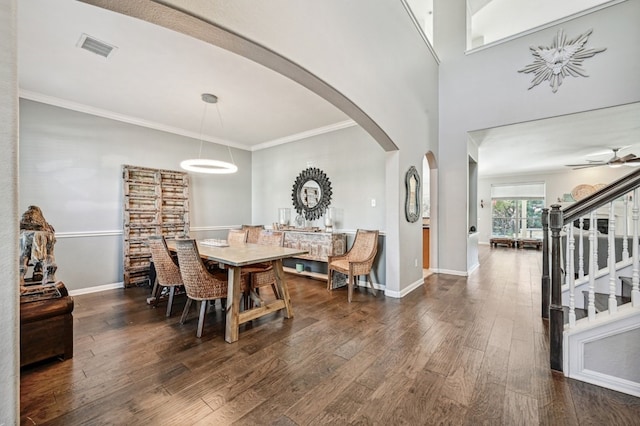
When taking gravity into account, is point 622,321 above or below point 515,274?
above

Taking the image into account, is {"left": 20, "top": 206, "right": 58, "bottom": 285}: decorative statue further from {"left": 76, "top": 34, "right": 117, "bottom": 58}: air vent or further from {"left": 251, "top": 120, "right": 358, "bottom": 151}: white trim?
{"left": 251, "top": 120, "right": 358, "bottom": 151}: white trim

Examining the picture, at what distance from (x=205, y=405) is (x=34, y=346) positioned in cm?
154

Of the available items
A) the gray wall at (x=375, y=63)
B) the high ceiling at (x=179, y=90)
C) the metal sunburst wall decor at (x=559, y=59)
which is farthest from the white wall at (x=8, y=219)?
the metal sunburst wall decor at (x=559, y=59)

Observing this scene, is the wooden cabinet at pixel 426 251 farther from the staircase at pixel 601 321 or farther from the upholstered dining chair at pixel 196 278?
the upholstered dining chair at pixel 196 278

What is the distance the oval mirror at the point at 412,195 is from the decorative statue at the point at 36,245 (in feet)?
13.0

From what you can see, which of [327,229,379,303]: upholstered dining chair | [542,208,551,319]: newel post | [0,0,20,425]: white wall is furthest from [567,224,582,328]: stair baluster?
[0,0,20,425]: white wall

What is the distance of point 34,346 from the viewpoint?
6.57 ft

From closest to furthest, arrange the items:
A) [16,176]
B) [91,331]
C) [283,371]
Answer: [16,176]
[283,371]
[91,331]

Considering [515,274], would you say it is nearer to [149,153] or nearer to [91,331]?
[91,331]

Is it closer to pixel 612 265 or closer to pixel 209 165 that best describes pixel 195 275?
pixel 209 165

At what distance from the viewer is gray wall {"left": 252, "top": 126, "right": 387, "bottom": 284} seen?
14.6ft

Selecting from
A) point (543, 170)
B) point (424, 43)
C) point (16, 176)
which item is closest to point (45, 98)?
point (16, 176)

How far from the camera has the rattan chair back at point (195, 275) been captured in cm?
251

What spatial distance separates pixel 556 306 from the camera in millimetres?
1930
